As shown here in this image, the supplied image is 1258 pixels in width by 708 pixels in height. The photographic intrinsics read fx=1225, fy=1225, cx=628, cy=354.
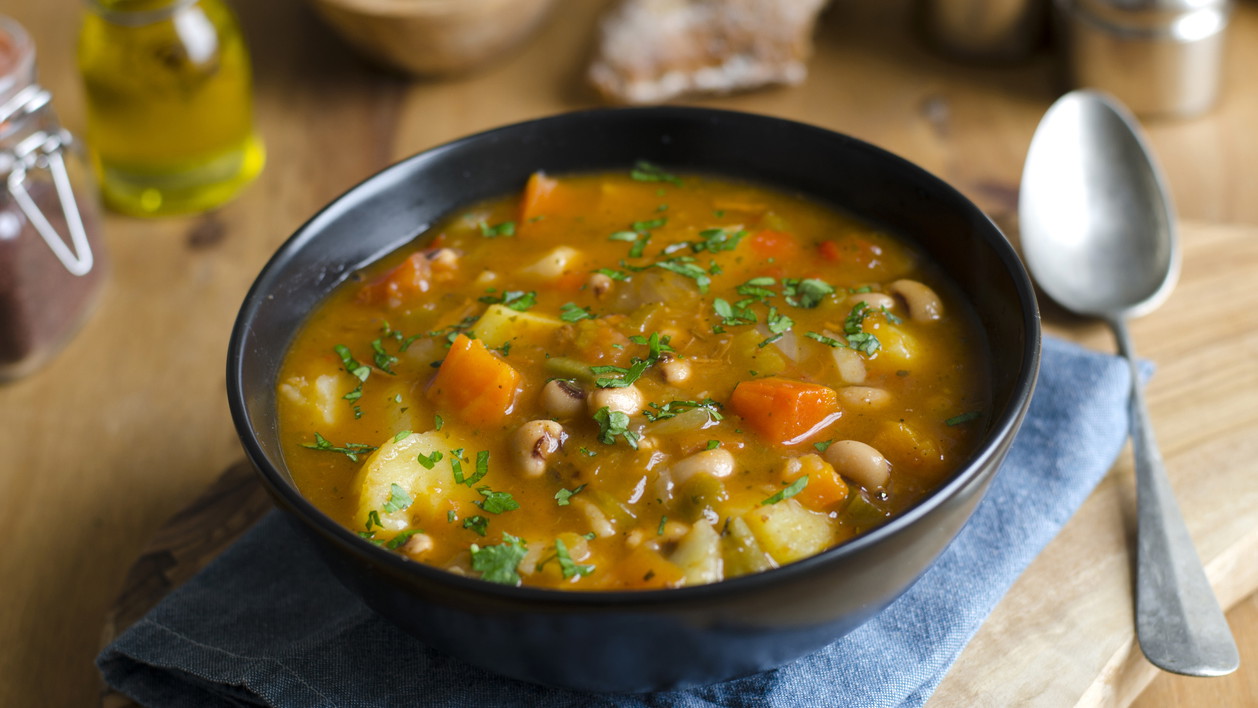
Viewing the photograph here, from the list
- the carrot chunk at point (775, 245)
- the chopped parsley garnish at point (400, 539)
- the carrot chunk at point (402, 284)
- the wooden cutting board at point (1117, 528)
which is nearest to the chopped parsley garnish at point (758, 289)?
the carrot chunk at point (775, 245)

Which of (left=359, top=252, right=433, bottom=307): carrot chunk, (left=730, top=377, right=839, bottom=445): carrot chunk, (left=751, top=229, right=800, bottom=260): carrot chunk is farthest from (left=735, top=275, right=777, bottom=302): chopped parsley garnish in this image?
(left=359, top=252, right=433, bottom=307): carrot chunk

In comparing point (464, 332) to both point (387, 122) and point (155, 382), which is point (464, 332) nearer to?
point (155, 382)

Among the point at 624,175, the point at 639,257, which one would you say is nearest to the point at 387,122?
the point at 624,175

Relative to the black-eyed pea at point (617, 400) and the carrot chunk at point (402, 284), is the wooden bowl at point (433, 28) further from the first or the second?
the black-eyed pea at point (617, 400)

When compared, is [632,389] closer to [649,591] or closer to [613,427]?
[613,427]

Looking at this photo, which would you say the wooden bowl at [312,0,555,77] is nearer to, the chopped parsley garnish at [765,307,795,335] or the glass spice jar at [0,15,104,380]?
the glass spice jar at [0,15,104,380]
